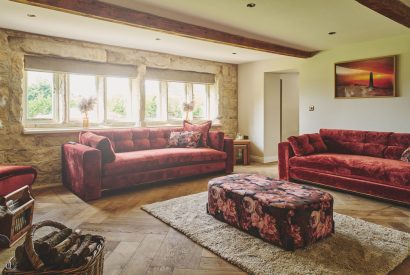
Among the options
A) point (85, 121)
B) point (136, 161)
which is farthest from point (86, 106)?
point (136, 161)

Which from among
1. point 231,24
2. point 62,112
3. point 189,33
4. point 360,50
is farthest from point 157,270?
point 360,50

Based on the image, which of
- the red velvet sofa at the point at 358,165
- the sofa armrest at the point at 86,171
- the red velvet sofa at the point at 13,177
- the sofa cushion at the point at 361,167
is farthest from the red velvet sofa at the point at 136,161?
the sofa cushion at the point at 361,167

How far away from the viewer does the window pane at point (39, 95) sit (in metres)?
4.33

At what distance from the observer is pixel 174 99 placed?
603cm

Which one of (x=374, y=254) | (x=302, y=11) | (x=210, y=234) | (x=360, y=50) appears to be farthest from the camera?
(x=360, y=50)

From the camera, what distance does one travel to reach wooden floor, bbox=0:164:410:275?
6.84 ft

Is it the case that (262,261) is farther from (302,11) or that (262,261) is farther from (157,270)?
(302,11)

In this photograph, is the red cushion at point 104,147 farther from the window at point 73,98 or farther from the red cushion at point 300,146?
the red cushion at point 300,146

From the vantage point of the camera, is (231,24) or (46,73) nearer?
(231,24)

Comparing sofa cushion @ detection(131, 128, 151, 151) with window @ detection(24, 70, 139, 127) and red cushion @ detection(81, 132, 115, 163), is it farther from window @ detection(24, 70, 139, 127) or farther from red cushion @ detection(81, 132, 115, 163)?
red cushion @ detection(81, 132, 115, 163)

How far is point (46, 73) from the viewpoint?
445cm

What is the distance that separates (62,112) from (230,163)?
2.84 m

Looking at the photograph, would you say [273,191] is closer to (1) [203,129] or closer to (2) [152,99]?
(1) [203,129]

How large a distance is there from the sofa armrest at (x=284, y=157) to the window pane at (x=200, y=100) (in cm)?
241
